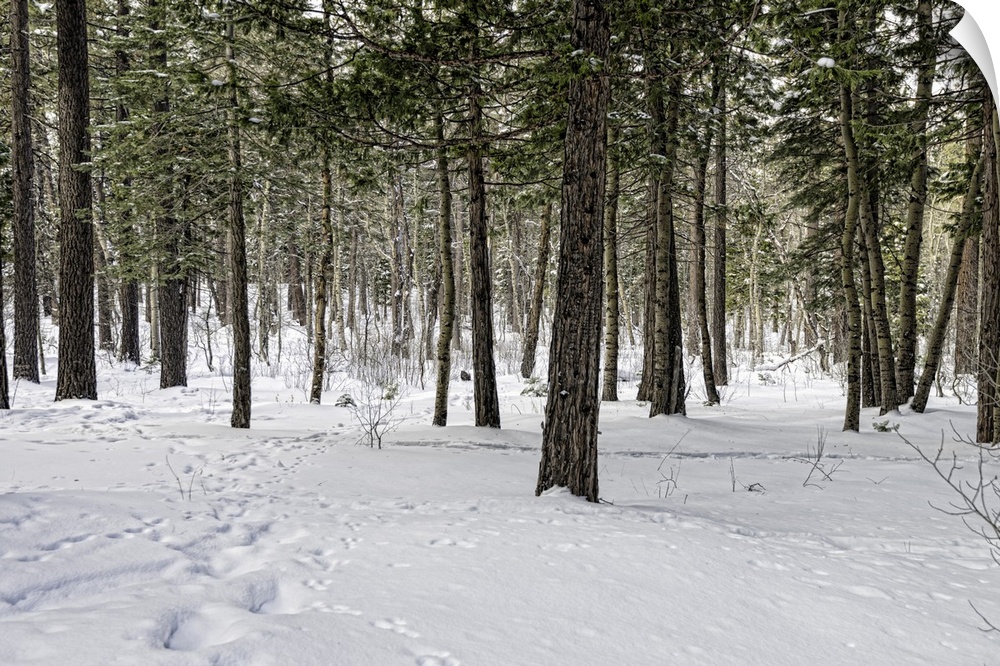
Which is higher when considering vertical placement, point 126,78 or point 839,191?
point 126,78

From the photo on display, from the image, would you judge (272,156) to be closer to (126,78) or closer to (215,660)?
(126,78)

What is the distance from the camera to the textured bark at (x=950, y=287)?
8.74 m

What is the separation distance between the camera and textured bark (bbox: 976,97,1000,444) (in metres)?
7.57

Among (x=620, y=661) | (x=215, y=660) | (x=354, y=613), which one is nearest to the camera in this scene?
(x=215, y=660)

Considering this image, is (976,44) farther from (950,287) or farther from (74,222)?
(74,222)

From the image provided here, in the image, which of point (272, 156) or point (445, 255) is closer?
point (272, 156)

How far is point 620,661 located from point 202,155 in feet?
28.6

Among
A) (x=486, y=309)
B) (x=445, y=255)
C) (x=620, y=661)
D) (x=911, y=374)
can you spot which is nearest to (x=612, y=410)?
(x=486, y=309)

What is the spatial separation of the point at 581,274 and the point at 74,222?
959cm

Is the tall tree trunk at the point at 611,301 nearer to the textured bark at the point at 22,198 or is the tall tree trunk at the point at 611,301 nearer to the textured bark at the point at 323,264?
the textured bark at the point at 323,264

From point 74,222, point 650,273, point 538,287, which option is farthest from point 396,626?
point 538,287

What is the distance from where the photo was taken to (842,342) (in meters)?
20.1

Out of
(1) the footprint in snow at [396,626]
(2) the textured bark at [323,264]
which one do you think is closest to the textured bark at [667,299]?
(2) the textured bark at [323,264]

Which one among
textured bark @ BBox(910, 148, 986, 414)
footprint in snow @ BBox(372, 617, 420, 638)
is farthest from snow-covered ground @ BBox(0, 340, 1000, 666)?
textured bark @ BBox(910, 148, 986, 414)
